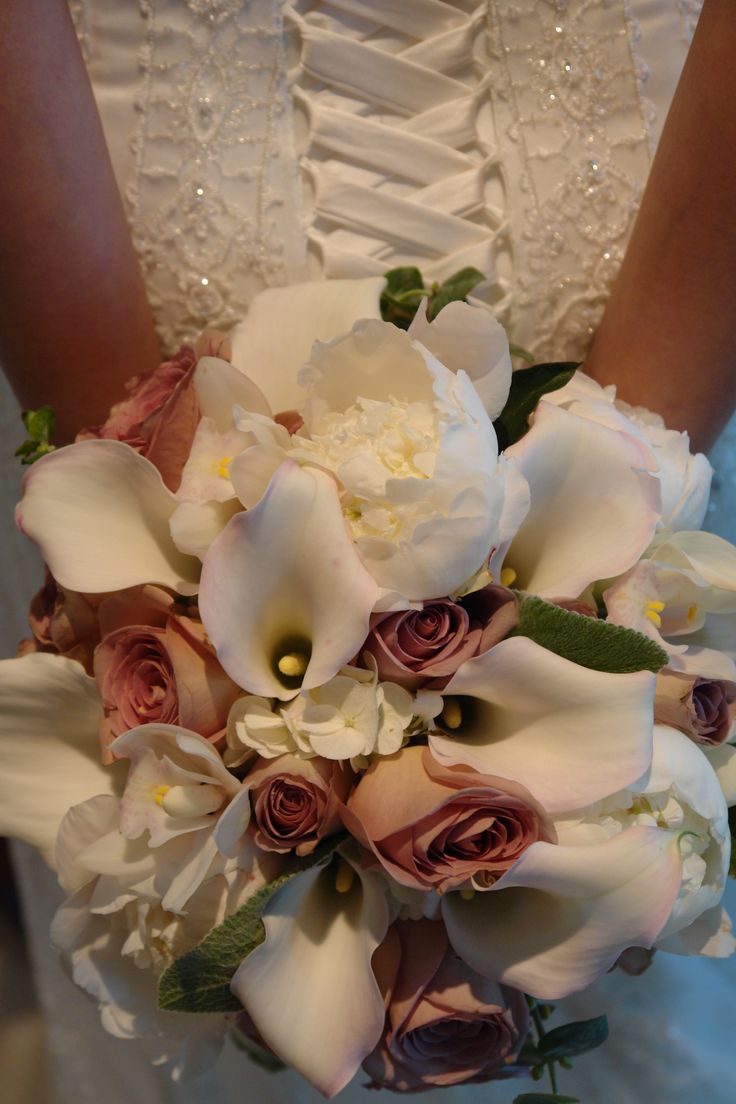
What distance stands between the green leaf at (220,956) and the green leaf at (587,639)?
0.51 feet

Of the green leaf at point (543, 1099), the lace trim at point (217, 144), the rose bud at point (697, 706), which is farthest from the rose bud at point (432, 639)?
the lace trim at point (217, 144)

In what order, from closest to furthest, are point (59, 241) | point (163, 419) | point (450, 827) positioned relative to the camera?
1. point (450, 827)
2. point (163, 419)
3. point (59, 241)

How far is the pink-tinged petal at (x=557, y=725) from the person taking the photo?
17.4 inches

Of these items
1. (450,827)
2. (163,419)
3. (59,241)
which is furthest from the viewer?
(59,241)

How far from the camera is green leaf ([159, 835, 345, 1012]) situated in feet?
1.50

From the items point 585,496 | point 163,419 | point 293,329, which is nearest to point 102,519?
point 163,419

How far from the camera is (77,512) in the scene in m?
0.51

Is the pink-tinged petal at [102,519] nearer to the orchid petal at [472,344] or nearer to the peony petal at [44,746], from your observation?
the peony petal at [44,746]

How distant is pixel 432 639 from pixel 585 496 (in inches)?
5.1

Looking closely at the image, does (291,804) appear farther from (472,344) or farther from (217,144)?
(217,144)

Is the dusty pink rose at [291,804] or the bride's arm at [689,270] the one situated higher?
the bride's arm at [689,270]

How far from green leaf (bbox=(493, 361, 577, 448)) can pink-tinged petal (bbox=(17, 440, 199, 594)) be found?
0.73ft

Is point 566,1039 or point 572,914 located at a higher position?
point 572,914

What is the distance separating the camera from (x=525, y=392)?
59 centimetres
